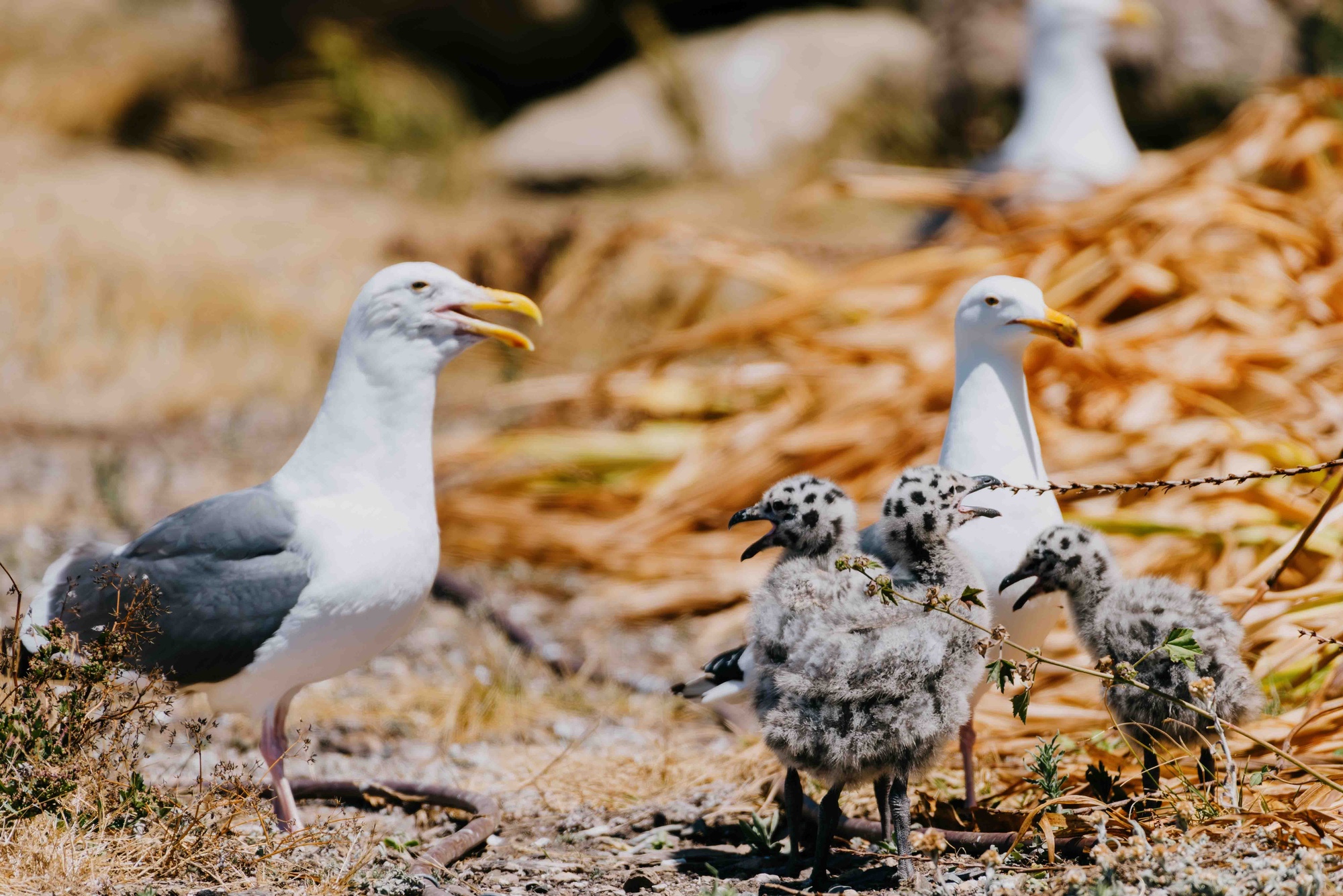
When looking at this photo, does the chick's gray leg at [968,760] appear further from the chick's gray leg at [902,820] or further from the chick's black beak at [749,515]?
the chick's black beak at [749,515]

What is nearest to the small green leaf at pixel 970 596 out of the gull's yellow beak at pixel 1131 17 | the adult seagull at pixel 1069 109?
the adult seagull at pixel 1069 109

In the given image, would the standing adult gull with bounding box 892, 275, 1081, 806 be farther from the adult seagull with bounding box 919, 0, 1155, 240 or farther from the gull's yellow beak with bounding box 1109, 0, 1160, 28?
the gull's yellow beak with bounding box 1109, 0, 1160, 28

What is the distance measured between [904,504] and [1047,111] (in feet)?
17.5

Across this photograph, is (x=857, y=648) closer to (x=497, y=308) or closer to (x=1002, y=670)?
(x=1002, y=670)

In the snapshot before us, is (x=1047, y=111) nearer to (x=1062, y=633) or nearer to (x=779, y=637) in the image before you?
(x=1062, y=633)

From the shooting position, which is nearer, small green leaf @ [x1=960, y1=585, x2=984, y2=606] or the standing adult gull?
small green leaf @ [x1=960, y1=585, x2=984, y2=606]

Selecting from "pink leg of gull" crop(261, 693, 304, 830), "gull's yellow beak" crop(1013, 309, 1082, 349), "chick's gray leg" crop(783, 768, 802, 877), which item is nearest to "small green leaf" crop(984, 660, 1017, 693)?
"chick's gray leg" crop(783, 768, 802, 877)

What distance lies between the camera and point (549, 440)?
7375 millimetres

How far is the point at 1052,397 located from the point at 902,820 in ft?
A: 11.4

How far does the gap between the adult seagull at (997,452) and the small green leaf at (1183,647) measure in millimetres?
482

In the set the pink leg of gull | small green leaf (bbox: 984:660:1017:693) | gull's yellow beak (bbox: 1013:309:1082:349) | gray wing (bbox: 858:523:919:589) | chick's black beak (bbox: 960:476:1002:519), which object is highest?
gull's yellow beak (bbox: 1013:309:1082:349)

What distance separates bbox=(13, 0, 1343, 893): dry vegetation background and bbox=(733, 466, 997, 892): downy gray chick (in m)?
0.73

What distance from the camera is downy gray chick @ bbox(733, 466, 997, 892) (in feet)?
9.62

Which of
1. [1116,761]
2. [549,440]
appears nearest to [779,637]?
[1116,761]
